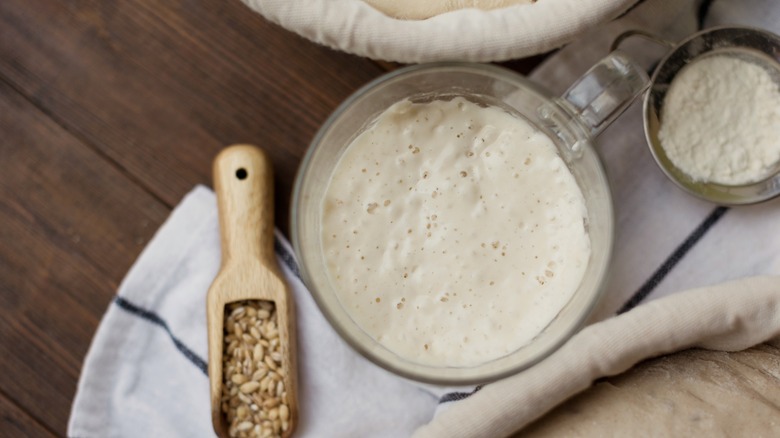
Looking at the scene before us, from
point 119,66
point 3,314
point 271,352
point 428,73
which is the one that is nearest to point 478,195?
point 428,73

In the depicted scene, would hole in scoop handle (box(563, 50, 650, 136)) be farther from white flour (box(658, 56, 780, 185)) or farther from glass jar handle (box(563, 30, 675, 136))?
white flour (box(658, 56, 780, 185))

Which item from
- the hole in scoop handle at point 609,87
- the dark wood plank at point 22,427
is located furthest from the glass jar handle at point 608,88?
the dark wood plank at point 22,427

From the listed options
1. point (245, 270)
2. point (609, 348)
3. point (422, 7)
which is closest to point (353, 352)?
point (245, 270)

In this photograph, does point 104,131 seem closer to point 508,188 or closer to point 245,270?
point 245,270

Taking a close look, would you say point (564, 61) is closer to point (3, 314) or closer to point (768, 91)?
point (768, 91)

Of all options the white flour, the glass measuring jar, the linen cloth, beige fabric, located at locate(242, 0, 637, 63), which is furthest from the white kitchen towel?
the white flour

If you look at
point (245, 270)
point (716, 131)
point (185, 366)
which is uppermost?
point (716, 131)

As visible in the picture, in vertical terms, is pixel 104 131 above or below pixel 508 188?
below

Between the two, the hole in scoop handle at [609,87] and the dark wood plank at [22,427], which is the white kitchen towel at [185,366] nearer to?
the dark wood plank at [22,427]
